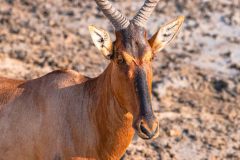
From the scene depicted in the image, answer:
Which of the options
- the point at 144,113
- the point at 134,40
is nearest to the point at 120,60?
the point at 134,40

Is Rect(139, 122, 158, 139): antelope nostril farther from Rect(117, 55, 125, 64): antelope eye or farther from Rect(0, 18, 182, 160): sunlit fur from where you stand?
Rect(117, 55, 125, 64): antelope eye

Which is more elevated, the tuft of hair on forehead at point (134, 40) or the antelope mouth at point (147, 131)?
the tuft of hair on forehead at point (134, 40)

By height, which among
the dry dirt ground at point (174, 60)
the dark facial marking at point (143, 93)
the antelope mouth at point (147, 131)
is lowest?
the dry dirt ground at point (174, 60)

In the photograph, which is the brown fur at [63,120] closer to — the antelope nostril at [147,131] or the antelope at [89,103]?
the antelope at [89,103]

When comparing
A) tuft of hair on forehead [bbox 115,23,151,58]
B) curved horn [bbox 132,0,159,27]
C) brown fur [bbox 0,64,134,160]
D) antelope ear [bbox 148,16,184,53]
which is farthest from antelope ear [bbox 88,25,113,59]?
antelope ear [bbox 148,16,184,53]

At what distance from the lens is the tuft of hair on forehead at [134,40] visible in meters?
7.91

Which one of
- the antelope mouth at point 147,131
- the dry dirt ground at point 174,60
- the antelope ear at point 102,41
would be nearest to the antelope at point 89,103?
the antelope ear at point 102,41

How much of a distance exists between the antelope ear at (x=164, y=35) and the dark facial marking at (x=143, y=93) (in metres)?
0.55

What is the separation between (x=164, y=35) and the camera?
8.59 meters

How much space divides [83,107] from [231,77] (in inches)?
259

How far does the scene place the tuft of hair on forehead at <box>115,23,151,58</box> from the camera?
791 cm

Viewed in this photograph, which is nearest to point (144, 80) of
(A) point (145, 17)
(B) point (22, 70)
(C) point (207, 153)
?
(A) point (145, 17)

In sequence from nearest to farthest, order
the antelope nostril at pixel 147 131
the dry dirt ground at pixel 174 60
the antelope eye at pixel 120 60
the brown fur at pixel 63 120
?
the antelope nostril at pixel 147 131, the antelope eye at pixel 120 60, the brown fur at pixel 63 120, the dry dirt ground at pixel 174 60

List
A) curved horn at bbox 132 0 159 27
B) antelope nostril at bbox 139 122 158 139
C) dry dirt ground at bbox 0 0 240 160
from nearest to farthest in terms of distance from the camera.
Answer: antelope nostril at bbox 139 122 158 139 → curved horn at bbox 132 0 159 27 → dry dirt ground at bbox 0 0 240 160
